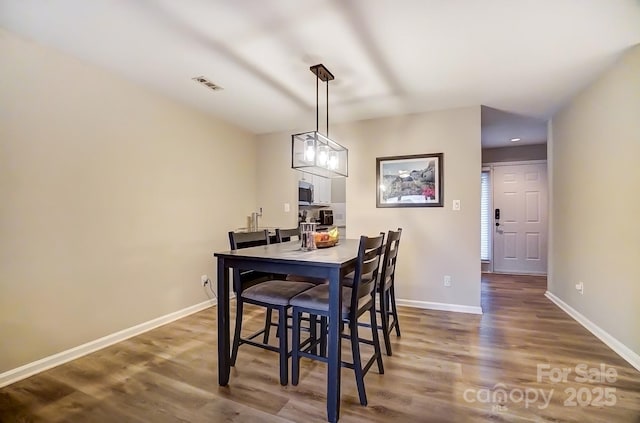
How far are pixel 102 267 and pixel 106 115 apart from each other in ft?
4.17

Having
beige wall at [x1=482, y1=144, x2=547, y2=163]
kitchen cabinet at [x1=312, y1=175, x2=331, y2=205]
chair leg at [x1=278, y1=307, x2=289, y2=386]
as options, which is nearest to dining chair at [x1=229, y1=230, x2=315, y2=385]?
chair leg at [x1=278, y1=307, x2=289, y2=386]

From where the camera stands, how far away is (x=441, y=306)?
3.61 meters

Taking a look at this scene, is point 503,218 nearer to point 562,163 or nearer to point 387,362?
point 562,163

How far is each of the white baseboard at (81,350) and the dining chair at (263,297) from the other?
1208 mm

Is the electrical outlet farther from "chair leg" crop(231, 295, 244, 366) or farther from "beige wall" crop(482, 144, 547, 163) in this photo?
"beige wall" crop(482, 144, 547, 163)

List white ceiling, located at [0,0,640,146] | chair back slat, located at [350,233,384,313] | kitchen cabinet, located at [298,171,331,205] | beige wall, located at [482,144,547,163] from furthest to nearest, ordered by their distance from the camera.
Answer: beige wall, located at [482,144,547,163]
kitchen cabinet, located at [298,171,331,205]
white ceiling, located at [0,0,640,146]
chair back slat, located at [350,233,384,313]

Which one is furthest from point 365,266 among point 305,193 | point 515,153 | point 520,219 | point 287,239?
point 515,153

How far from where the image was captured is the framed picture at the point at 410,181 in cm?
366

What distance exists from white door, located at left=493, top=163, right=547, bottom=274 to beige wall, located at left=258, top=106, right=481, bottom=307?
296 centimetres

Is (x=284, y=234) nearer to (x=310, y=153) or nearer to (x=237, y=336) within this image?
(x=310, y=153)

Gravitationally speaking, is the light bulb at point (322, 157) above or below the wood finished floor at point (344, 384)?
above

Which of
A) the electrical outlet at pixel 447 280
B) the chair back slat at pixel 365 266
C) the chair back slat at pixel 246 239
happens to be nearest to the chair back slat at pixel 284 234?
the chair back slat at pixel 246 239

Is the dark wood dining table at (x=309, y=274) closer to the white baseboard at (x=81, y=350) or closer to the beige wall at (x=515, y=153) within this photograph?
the white baseboard at (x=81, y=350)

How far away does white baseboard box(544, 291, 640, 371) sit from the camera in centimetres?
225
